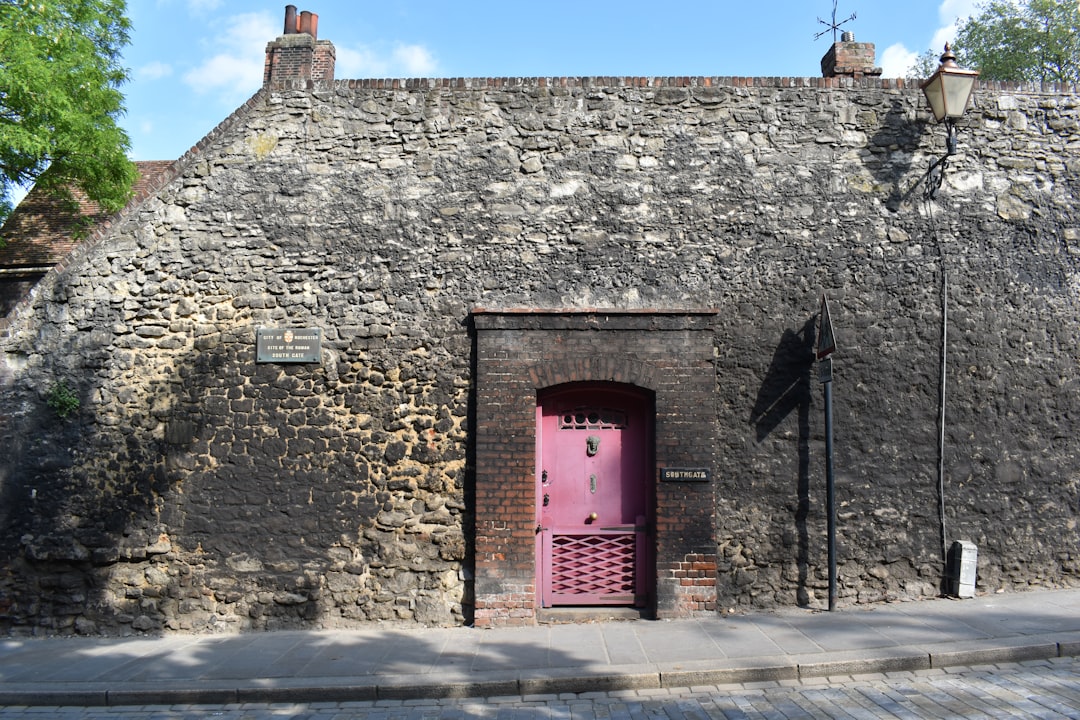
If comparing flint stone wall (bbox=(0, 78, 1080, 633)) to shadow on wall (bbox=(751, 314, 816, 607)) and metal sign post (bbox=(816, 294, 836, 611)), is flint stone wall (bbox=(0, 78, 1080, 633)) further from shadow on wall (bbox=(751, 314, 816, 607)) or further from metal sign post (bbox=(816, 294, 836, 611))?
metal sign post (bbox=(816, 294, 836, 611))

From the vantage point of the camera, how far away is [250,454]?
7.15 meters

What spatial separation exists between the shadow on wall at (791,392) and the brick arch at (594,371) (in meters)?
1.16

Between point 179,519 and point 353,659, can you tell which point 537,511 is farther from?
point 179,519

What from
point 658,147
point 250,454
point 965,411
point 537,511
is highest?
point 658,147

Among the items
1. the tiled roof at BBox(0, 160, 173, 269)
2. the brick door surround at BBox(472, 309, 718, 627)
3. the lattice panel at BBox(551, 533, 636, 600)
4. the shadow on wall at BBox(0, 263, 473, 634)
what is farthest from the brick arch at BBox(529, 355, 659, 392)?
the tiled roof at BBox(0, 160, 173, 269)

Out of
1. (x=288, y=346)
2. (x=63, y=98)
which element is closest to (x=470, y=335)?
(x=288, y=346)

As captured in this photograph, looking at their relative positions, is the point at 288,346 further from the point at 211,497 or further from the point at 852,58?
the point at 852,58

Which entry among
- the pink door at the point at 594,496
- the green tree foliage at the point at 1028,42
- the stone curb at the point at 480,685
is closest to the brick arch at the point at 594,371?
the pink door at the point at 594,496

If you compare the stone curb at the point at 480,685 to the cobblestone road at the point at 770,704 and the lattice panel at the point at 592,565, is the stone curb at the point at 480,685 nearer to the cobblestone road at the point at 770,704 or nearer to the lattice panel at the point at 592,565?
the cobblestone road at the point at 770,704

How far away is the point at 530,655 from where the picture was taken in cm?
598

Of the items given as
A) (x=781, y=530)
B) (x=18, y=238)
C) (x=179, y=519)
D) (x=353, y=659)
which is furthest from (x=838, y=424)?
(x=18, y=238)

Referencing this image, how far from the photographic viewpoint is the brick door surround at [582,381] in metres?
6.94

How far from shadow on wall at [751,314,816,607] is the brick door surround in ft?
1.81

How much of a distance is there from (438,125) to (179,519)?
4746 mm
